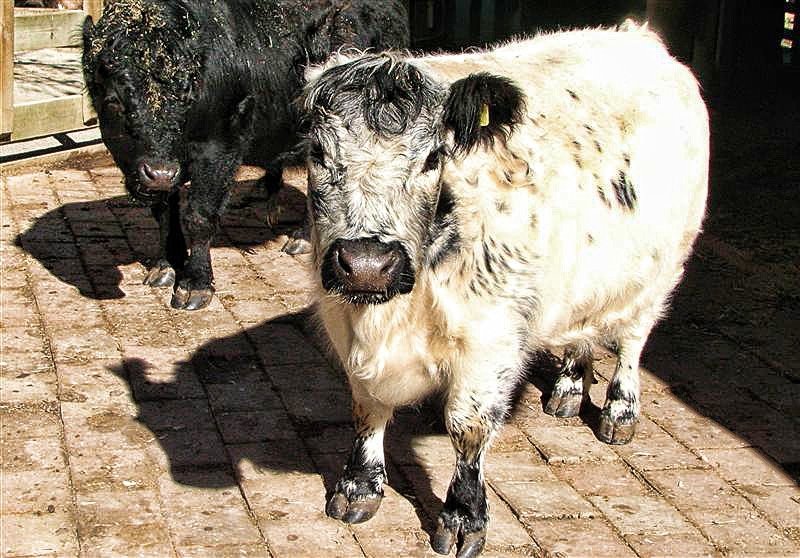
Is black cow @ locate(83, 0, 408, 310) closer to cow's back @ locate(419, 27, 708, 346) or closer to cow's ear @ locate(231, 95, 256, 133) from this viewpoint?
cow's ear @ locate(231, 95, 256, 133)

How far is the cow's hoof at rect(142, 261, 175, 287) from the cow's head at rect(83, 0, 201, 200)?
31.4 inches

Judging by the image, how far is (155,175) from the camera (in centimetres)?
696

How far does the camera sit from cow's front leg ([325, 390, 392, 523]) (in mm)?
5082

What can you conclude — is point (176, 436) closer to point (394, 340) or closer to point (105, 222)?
point (394, 340)

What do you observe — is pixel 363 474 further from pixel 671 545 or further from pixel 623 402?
pixel 623 402

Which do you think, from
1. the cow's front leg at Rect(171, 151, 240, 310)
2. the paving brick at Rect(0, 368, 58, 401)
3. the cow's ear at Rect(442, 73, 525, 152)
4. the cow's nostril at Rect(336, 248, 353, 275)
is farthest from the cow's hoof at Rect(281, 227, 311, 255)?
the cow's nostril at Rect(336, 248, 353, 275)

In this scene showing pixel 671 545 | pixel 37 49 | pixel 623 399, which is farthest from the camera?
pixel 37 49

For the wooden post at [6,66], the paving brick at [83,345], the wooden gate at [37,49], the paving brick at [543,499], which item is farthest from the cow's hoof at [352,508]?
the wooden post at [6,66]

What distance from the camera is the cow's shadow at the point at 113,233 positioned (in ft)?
25.9

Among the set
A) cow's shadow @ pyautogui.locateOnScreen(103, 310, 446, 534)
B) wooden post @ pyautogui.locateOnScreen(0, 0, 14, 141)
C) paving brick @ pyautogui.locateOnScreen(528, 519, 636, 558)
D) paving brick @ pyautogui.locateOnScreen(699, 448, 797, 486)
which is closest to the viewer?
paving brick @ pyautogui.locateOnScreen(528, 519, 636, 558)

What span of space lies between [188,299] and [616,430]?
287cm

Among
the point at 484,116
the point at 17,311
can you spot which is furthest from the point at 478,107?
the point at 17,311

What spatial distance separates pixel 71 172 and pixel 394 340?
6.12 meters

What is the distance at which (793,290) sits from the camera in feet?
26.6
